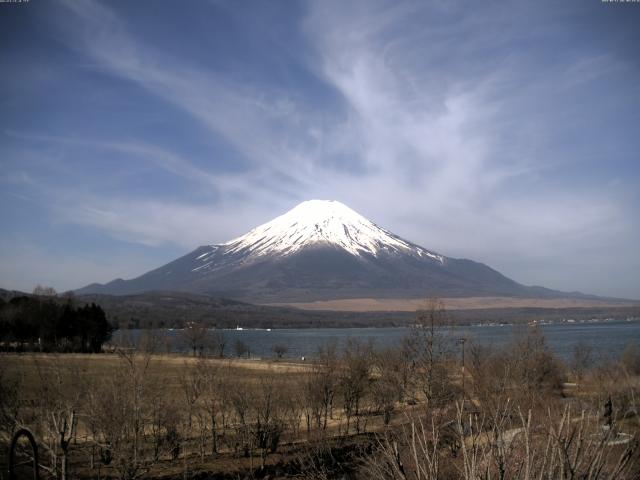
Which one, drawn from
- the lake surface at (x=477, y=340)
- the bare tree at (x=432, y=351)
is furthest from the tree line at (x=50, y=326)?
the bare tree at (x=432, y=351)

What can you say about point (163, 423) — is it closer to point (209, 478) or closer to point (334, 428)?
point (209, 478)

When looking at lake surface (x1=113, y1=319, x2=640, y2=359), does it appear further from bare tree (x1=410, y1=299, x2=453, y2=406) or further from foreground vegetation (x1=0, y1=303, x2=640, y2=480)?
foreground vegetation (x1=0, y1=303, x2=640, y2=480)

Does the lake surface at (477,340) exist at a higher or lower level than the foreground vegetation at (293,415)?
lower

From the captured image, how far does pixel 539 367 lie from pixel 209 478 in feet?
79.5

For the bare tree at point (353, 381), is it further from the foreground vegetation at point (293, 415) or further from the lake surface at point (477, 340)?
the lake surface at point (477, 340)

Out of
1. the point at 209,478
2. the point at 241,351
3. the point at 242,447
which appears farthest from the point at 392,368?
the point at 241,351

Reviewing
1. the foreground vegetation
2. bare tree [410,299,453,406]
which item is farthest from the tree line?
bare tree [410,299,453,406]

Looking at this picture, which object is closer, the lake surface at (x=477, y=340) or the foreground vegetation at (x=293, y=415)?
the foreground vegetation at (x=293, y=415)

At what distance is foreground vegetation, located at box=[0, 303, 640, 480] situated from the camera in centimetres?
1044

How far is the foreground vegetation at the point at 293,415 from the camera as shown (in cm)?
1044

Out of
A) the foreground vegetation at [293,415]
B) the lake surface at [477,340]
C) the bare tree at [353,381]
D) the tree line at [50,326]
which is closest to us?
the foreground vegetation at [293,415]

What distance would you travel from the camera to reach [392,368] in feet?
118

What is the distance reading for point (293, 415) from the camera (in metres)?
25.3

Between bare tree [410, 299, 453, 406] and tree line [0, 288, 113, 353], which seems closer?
bare tree [410, 299, 453, 406]
